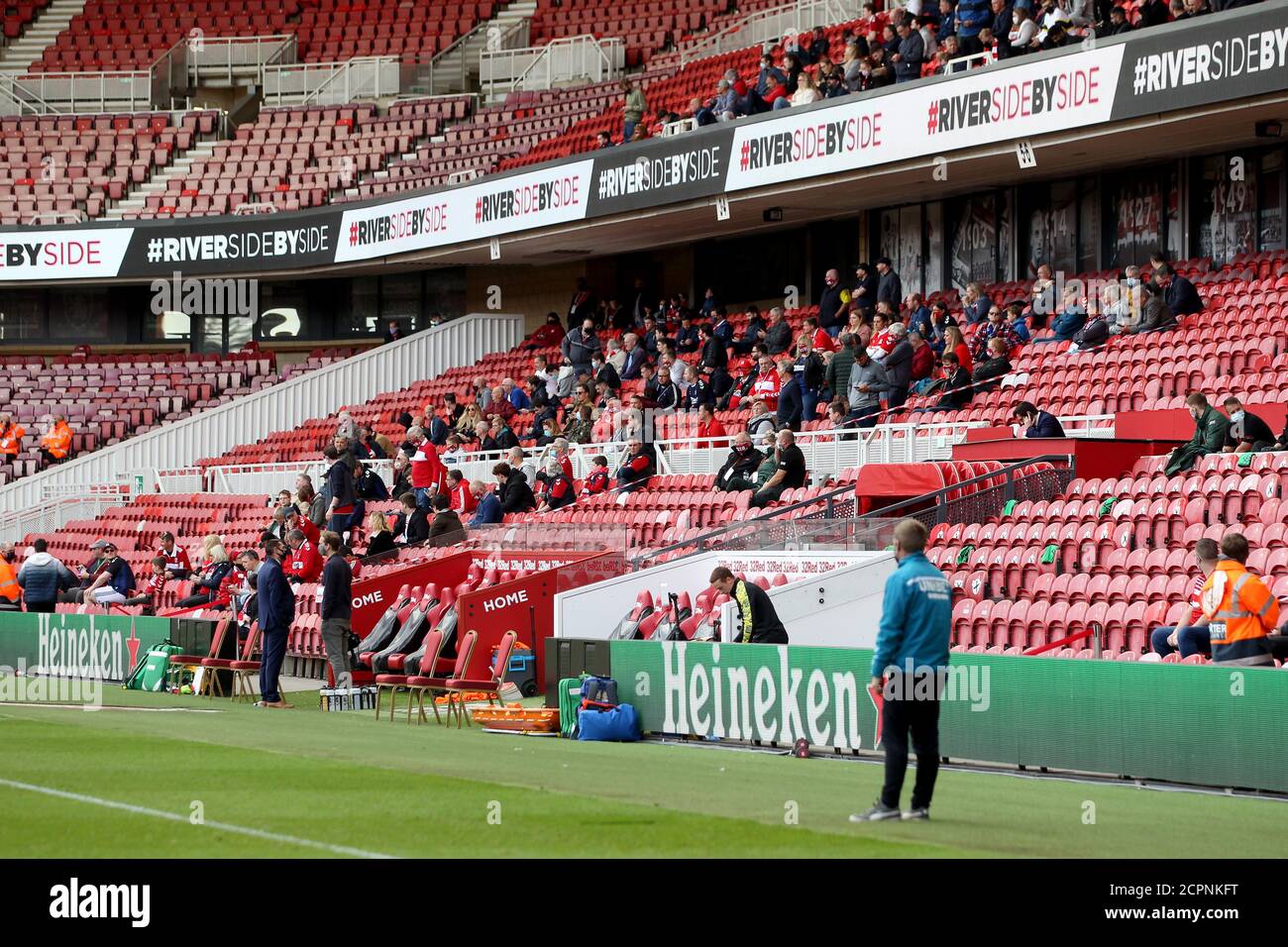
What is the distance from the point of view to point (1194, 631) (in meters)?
12.2

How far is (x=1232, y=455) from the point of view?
1608 cm

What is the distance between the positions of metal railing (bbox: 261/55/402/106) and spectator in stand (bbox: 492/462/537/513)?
19968mm

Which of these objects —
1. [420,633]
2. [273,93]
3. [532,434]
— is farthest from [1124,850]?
[273,93]

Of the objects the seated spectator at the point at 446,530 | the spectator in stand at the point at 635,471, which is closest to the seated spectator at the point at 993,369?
the spectator in stand at the point at 635,471

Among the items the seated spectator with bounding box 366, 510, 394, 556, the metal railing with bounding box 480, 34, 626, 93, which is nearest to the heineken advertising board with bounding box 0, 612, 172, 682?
the seated spectator with bounding box 366, 510, 394, 556

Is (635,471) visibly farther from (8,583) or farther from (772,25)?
(772,25)

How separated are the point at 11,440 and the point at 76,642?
14932 mm

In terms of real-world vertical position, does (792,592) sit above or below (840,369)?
below

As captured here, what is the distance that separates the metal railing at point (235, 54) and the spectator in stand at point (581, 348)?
1558 cm

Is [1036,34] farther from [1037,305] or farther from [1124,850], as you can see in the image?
[1124,850]

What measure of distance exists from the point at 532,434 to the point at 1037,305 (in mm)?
9143

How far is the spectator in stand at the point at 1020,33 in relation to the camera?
22969 millimetres

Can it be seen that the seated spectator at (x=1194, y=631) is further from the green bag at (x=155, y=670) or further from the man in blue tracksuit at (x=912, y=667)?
the green bag at (x=155, y=670)

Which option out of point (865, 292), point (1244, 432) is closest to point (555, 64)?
point (865, 292)
